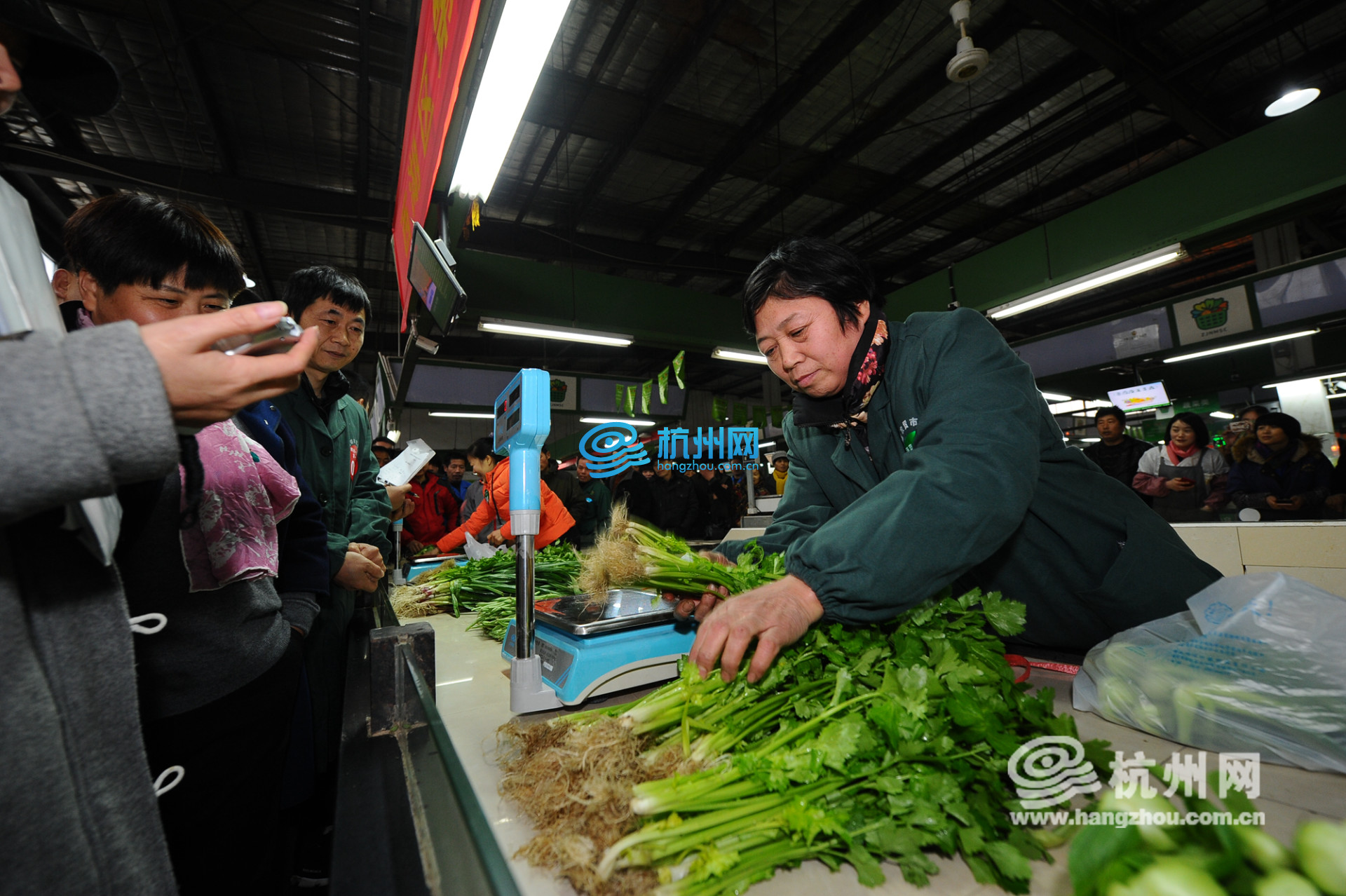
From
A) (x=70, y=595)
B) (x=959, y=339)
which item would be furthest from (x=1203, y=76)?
(x=70, y=595)

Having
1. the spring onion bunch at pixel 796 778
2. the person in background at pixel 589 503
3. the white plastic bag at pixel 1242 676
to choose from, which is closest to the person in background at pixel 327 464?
the spring onion bunch at pixel 796 778

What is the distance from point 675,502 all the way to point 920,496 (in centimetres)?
865

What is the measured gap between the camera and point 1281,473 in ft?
19.4

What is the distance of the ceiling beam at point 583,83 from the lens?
5250 mm

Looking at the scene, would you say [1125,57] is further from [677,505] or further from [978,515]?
[677,505]

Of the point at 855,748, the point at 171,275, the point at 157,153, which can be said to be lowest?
the point at 855,748

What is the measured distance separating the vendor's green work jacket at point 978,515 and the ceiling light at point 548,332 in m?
6.05

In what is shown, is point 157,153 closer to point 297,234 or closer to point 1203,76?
point 297,234

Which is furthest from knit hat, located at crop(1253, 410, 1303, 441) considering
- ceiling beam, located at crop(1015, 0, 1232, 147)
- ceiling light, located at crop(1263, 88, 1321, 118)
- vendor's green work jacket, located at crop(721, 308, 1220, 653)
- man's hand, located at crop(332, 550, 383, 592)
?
man's hand, located at crop(332, 550, 383, 592)

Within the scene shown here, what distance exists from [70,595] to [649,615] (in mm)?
1069

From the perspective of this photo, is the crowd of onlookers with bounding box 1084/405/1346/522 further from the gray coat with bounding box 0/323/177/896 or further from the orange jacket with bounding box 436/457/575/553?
the gray coat with bounding box 0/323/177/896

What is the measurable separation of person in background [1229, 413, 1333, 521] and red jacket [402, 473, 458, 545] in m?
9.29

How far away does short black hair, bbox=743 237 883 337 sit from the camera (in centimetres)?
161

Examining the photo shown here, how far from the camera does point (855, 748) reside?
2.73ft
